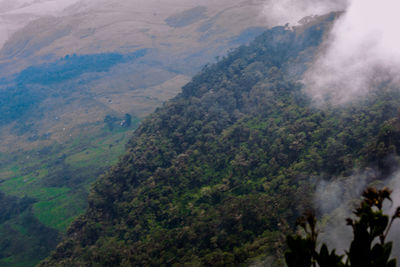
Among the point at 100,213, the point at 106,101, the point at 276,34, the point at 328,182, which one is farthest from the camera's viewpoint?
the point at 106,101

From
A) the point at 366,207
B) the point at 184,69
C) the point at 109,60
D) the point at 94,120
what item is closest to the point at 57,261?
the point at 366,207

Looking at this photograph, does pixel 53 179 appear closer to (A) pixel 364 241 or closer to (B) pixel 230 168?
(B) pixel 230 168

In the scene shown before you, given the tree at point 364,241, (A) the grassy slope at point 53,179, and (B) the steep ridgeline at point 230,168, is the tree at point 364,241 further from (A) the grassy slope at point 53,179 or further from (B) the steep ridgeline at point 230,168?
(A) the grassy slope at point 53,179

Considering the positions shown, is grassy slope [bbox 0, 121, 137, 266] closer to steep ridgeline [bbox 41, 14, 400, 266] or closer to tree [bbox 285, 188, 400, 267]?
steep ridgeline [bbox 41, 14, 400, 266]

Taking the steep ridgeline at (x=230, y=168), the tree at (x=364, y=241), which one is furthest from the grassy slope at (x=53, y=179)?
the tree at (x=364, y=241)

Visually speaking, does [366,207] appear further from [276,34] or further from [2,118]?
[2,118]

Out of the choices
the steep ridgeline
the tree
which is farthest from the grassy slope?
the tree
